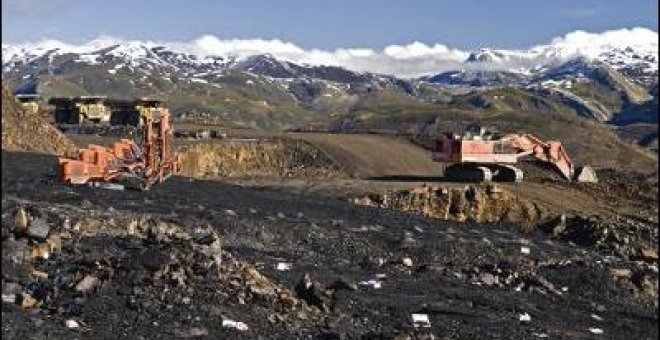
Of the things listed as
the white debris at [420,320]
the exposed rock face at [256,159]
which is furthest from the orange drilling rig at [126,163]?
the exposed rock face at [256,159]

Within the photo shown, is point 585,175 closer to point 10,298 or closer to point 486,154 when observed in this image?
point 486,154

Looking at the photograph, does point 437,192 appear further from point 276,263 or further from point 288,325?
point 288,325

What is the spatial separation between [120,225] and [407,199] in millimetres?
16643

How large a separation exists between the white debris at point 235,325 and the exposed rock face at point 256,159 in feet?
106

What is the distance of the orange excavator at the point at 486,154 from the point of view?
39625 millimetres

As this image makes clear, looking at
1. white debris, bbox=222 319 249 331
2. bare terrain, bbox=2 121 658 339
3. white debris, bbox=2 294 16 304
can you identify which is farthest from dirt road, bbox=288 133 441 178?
white debris, bbox=2 294 16 304

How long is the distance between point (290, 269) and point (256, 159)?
97.8ft

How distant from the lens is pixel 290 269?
782 inches

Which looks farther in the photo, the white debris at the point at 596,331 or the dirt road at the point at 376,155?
the dirt road at the point at 376,155

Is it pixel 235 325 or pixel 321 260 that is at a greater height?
pixel 235 325

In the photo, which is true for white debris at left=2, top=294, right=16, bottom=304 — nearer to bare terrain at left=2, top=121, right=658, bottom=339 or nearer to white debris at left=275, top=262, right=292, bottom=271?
bare terrain at left=2, top=121, right=658, bottom=339

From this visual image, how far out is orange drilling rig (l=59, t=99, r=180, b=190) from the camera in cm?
2586

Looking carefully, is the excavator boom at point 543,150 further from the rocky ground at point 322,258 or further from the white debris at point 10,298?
the white debris at point 10,298

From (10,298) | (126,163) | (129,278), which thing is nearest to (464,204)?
(126,163)
